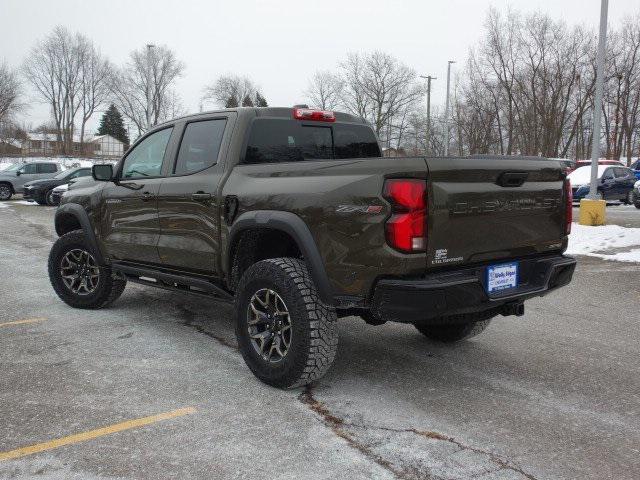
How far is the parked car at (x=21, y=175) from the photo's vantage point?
2427cm

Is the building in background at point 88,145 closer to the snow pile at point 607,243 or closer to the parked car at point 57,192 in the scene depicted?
the parked car at point 57,192

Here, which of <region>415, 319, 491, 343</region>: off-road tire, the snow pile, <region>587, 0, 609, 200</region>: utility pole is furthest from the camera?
<region>587, 0, 609, 200</region>: utility pole

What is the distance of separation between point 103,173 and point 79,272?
3.82ft

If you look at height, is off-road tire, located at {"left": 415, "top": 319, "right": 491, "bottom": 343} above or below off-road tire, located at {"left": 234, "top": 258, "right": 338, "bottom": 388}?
below

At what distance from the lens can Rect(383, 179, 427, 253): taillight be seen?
10.0ft

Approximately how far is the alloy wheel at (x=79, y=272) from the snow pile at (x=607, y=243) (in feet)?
25.4

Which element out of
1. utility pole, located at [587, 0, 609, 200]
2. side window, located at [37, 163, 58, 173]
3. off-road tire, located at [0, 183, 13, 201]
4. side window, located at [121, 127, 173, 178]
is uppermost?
utility pole, located at [587, 0, 609, 200]

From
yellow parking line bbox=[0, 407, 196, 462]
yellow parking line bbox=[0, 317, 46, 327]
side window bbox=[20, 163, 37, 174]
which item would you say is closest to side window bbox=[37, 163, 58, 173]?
side window bbox=[20, 163, 37, 174]

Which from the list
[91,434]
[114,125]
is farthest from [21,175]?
[114,125]

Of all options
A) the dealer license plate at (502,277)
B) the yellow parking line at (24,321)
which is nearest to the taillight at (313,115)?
the dealer license plate at (502,277)

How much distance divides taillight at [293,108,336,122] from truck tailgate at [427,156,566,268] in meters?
1.59

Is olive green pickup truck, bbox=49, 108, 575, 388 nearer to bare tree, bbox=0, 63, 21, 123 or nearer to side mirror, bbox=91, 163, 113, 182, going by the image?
side mirror, bbox=91, 163, 113, 182

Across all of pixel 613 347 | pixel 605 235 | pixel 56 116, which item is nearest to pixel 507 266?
pixel 613 347

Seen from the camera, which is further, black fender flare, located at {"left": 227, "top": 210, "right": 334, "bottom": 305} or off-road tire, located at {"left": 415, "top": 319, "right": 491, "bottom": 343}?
off-road tire, located at {"left": 415, "top": 319, "right": 491, "bottom": 343}
